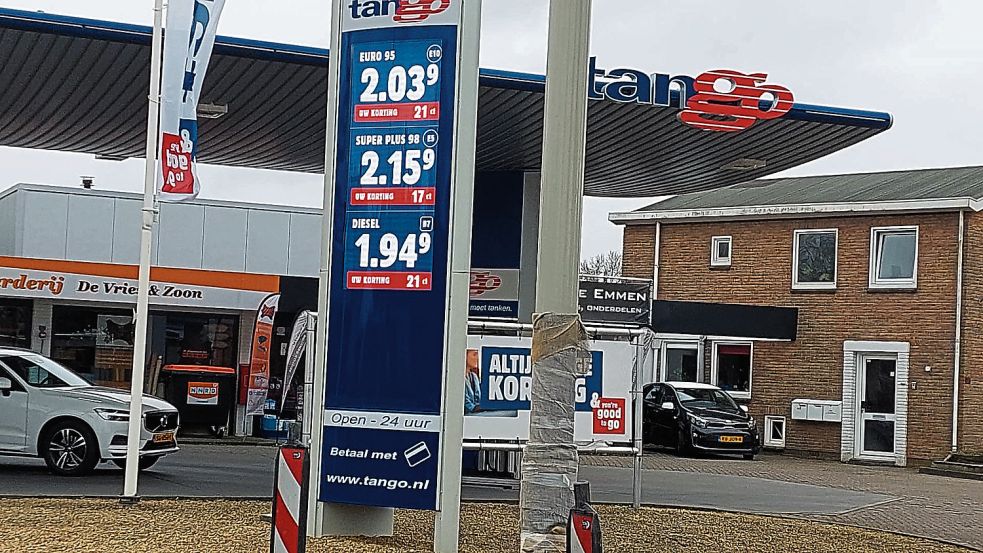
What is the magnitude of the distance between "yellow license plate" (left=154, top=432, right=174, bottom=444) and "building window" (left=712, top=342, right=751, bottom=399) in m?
18.6

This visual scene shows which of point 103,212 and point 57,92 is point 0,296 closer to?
point 103,212

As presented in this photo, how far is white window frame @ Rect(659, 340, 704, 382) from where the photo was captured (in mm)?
34281

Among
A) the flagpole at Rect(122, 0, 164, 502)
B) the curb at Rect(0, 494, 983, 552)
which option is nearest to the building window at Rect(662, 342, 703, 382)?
the curb at Rect(0, 494, 983, 552)

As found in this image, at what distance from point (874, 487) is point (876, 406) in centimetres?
886

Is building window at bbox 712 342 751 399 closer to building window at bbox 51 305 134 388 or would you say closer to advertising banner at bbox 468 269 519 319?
building window at bbox 51 305 134 388

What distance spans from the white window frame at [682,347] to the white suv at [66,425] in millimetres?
18526

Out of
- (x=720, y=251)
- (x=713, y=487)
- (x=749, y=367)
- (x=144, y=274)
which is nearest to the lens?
(x=144, y=274)

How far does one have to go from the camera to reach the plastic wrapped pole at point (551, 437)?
23.1 feet

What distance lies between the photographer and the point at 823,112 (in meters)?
16.9

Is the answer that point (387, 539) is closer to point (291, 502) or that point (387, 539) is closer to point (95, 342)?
point (291, 502)

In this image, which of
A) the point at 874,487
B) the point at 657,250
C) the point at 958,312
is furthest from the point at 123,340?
the point at 958,312

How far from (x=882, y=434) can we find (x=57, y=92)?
20585mm

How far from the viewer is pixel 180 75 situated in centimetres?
1273

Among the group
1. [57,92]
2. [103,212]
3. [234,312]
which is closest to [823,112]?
[57,92]
